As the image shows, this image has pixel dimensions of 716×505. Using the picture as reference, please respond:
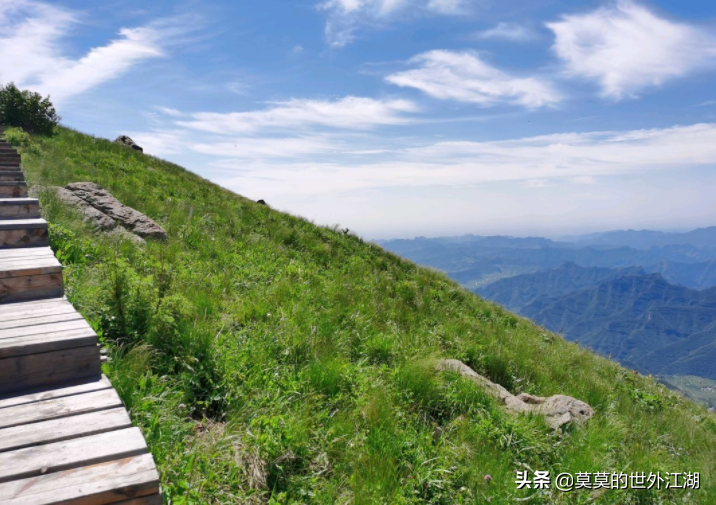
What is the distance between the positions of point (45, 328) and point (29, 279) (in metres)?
1.04

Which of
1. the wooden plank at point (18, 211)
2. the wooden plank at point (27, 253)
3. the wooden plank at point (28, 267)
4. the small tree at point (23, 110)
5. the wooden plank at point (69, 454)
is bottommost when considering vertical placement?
the wooden plank at point (69, 454)

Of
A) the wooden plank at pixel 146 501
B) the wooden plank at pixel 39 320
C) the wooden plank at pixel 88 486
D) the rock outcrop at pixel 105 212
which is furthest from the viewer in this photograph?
the rock outcrop at pixel 105 212

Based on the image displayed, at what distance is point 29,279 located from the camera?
374 cm

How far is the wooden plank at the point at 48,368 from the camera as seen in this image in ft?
8.73

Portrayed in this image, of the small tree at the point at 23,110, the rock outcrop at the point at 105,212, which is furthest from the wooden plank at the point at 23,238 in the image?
the small tree at the point at 23,110

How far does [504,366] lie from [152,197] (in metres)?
11.5

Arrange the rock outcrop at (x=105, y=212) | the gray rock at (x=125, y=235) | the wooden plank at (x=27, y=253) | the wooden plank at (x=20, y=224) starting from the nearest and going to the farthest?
the wooden plank at (x=27, y=253) → the wooden plank at (x=20, y=224) → the gray rock at (x=125, y=235) → the rock outcrop at (x=105, y=212)

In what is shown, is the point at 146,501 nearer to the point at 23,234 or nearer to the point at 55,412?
the point at 55,412

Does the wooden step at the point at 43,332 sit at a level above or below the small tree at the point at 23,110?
below

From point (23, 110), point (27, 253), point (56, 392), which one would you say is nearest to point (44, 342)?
point (56, 392)

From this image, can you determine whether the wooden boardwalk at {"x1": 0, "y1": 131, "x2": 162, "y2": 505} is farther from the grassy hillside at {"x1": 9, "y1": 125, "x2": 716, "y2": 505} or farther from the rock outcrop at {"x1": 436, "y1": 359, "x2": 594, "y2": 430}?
the rock outcrop at {"x1": 436, "y1": 359, "x2": 594, "y2": 430}

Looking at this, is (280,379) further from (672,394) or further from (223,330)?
(672,394)

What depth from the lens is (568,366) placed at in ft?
30.7

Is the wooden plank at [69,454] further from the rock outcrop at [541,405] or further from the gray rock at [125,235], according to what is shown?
the gray rock at [125,235]
